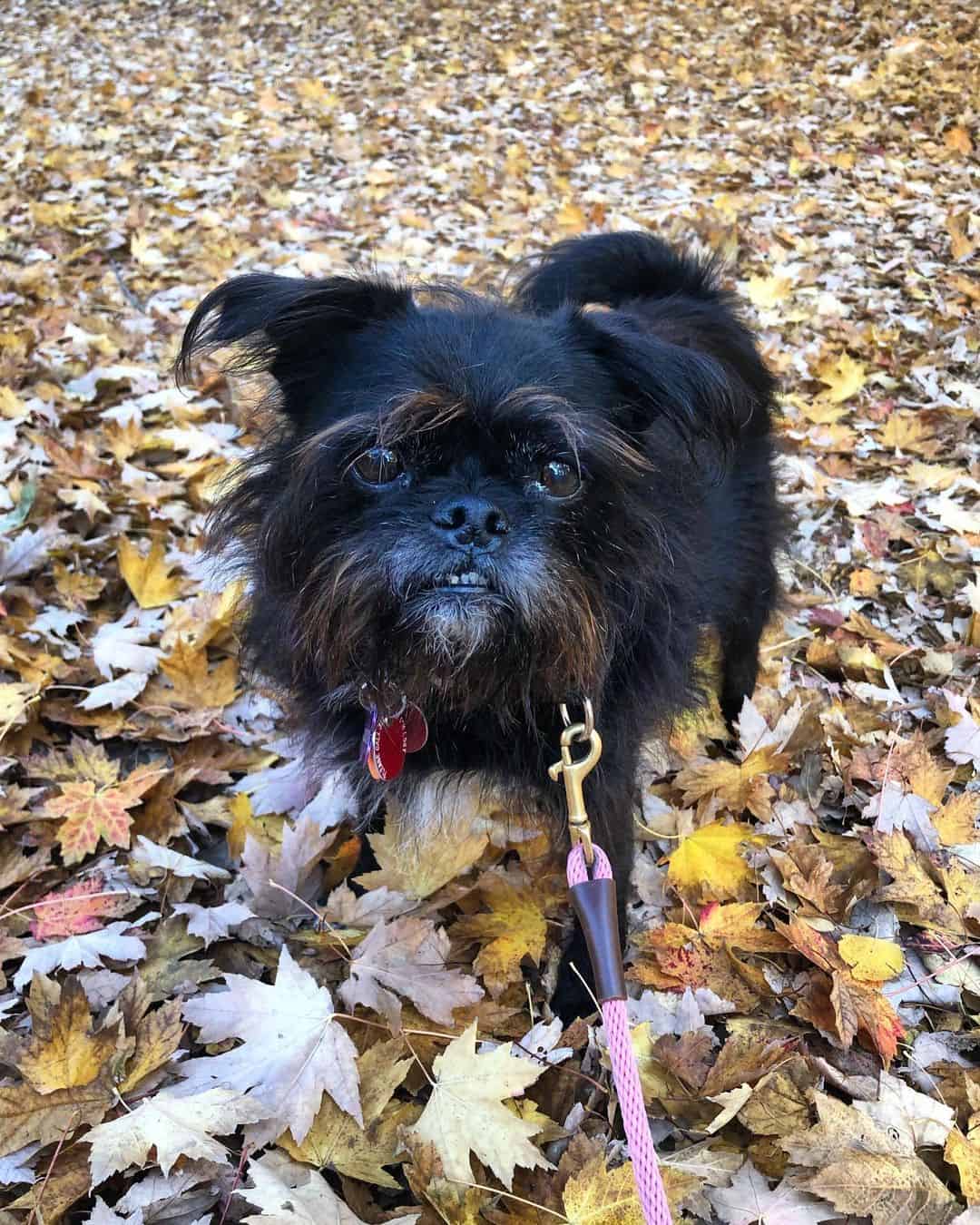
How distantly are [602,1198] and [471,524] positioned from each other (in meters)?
1.43

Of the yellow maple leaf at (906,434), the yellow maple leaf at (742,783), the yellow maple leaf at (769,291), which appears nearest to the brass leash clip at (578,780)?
the yellow maple leaf at (742,783)

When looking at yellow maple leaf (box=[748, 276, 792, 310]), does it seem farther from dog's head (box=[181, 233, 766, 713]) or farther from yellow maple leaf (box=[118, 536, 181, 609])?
yellow maple leaf (box=[118, 536, 181, 609])

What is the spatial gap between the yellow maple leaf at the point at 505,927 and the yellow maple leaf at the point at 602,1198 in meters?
0.63

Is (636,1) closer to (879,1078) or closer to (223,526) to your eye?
(223,526)

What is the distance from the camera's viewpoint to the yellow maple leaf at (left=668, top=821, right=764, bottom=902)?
268 centimetres

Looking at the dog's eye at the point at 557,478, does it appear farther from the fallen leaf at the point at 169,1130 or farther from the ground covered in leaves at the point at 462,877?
the fallen leaf at the point at 169,1130

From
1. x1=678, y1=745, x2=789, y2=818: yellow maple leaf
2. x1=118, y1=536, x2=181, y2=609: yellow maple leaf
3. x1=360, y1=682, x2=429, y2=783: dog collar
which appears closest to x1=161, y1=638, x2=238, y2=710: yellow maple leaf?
x1=118, y1=536, x2=181, y2=609: yellow maple leaf

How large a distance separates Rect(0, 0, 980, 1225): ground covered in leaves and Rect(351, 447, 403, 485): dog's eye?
121cm

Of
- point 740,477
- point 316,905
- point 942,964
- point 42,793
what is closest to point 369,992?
point 316,905

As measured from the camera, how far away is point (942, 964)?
2.44m

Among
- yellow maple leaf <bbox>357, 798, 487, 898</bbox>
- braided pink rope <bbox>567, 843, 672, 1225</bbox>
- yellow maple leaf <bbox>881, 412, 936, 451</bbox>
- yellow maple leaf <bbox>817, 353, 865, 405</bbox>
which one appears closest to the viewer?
braided pink rope <bbox>567, 843, 672, 1225</bbox>

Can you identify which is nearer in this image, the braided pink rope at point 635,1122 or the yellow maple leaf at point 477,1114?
the braided pink rope at point 635,1122

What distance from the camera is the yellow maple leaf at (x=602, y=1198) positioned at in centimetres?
178

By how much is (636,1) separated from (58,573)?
1361cm
